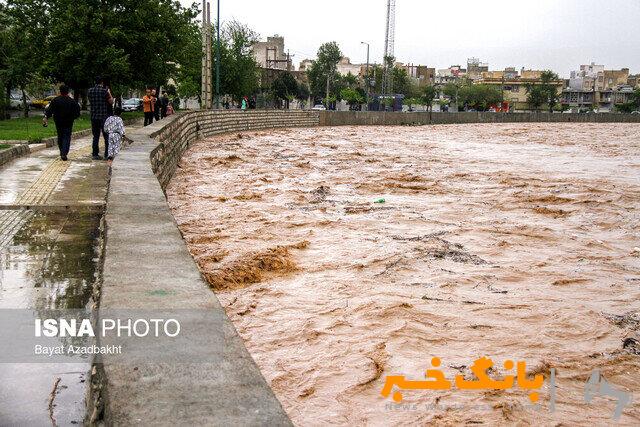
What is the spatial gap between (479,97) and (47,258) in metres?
126

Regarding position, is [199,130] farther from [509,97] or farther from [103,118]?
[509,97]

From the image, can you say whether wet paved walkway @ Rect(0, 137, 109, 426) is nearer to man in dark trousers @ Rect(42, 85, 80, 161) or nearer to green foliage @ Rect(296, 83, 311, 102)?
man in dark trousers @ Rect(42, 85, 80, 161)

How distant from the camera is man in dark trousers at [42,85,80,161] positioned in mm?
13531

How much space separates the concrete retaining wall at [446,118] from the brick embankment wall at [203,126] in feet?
12.9

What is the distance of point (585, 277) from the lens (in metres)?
7.95

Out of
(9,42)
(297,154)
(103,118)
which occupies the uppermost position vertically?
(9,42)

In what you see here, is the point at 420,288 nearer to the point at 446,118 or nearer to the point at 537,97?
the point at 446,118

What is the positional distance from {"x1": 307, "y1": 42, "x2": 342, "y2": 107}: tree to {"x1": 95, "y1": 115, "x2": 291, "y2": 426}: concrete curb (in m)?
110

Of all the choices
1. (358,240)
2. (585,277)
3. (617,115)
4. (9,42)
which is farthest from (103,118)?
(617,115)

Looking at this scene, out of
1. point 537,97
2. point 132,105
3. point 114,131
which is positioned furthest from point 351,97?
point 114,131

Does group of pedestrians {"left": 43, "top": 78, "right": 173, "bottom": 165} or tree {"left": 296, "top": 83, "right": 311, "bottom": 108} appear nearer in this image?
group of pedestrians {"left": 43, "top": 78, "right": 173, "bottom": 165}

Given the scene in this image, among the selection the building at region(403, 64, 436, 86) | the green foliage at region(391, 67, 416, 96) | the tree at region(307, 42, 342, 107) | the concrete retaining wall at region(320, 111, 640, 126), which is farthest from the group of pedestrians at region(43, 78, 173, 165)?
the building at region(403, 64, 436, 86)

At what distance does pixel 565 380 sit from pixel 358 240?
4.87 metres

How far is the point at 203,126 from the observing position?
Result: 95.2 ft
